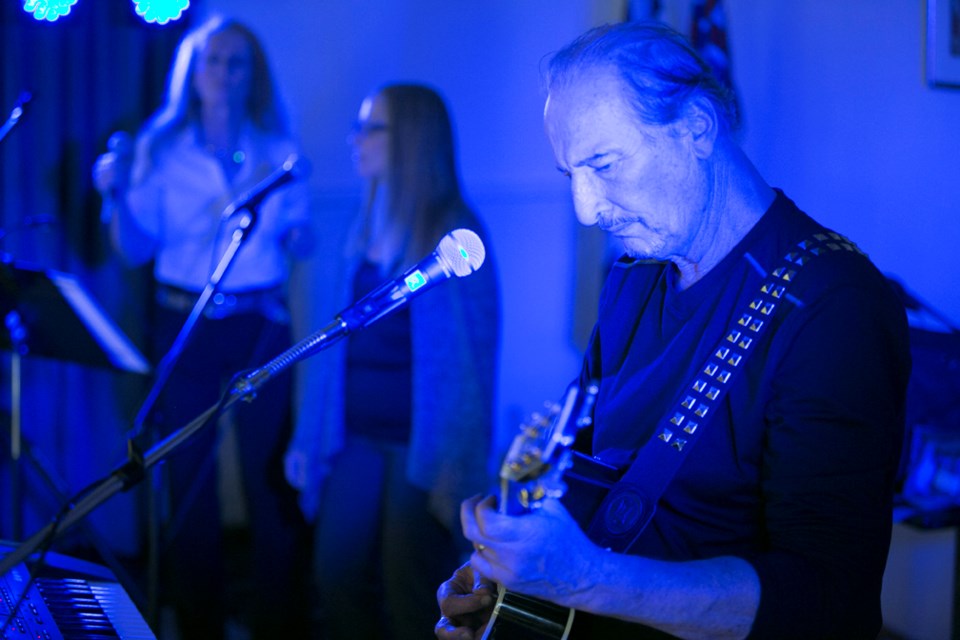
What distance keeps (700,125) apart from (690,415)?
1.33 feet

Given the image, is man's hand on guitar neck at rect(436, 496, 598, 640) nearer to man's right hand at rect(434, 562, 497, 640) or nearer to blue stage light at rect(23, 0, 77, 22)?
man's right hand at rect(434, 562, 497, 640)

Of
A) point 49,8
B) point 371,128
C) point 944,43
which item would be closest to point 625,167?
point 49,8

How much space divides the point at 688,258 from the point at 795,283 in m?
0.19

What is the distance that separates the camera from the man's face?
1.29 metres

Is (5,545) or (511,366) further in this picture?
(511,366)

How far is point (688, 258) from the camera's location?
4.60ft

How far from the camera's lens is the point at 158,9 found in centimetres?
185

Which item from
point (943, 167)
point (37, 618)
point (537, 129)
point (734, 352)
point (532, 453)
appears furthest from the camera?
point (537, 129)

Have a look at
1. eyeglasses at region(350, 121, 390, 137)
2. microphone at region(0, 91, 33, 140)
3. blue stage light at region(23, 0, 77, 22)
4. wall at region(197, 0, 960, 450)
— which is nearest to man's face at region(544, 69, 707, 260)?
blue stage light at region(23, 0, 77, 22)

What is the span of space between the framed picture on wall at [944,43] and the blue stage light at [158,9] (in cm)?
196

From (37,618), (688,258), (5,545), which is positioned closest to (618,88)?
(688,258)

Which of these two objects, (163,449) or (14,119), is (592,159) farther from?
(14,119)

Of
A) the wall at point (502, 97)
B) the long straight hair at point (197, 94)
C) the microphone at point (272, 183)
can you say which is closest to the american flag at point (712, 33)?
the wall at point (502, 97)

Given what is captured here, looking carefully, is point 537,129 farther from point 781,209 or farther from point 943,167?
point 781,209
